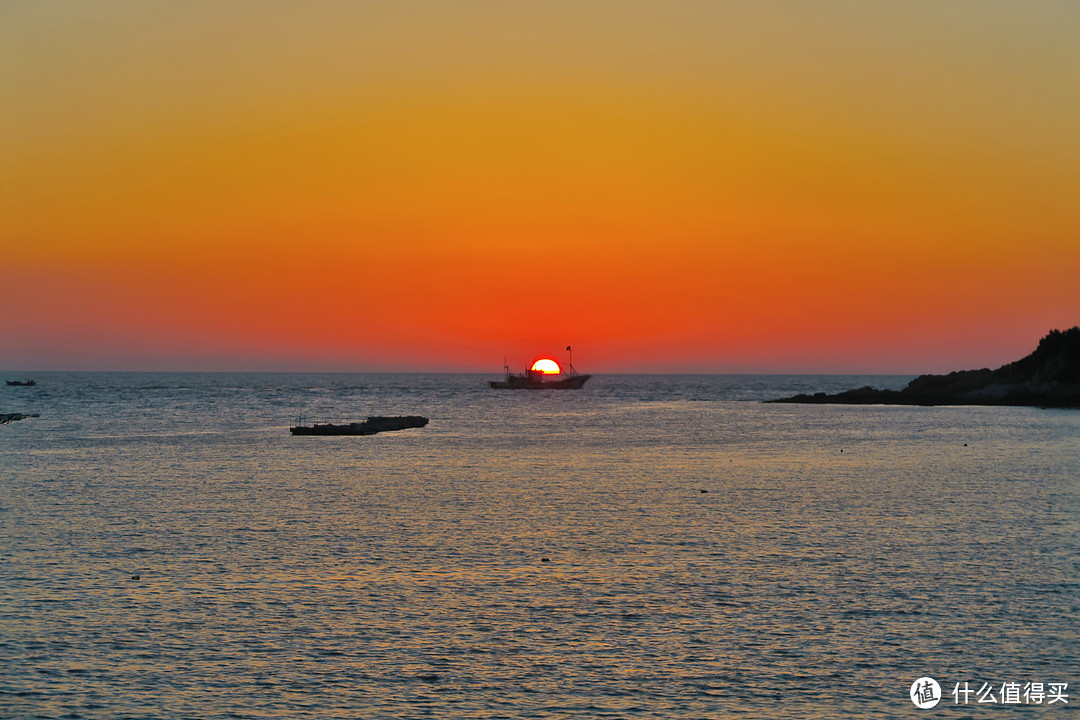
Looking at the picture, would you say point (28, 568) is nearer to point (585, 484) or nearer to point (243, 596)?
point (243, 596)

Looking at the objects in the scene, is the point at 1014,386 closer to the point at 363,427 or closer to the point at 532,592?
the point at 363,427

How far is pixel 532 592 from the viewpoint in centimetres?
2212

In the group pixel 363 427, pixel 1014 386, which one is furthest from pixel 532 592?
pixel 1014 386

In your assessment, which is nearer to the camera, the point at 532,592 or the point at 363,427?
the point at 532,592

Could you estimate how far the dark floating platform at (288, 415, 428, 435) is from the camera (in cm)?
7856

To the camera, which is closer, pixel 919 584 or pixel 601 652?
pixel 601 652

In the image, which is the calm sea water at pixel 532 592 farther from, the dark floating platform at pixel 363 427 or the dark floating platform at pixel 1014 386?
the dark floating platform at pixel 1014 386

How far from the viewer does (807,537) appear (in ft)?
96.4

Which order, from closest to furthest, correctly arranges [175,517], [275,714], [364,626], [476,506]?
1. [275,714]
2. [364,626]
3. [175,517]
4. [476,506]

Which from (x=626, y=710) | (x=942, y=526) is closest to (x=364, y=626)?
(x=626, y=710)

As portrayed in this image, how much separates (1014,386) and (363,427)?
352ft

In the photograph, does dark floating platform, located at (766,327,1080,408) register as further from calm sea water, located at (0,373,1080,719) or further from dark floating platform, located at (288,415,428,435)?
calm sea water, located at (0,373,1080,719)

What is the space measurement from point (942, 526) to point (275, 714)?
24.1m

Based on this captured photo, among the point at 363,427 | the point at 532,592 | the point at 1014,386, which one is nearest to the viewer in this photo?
the point at 532,592
